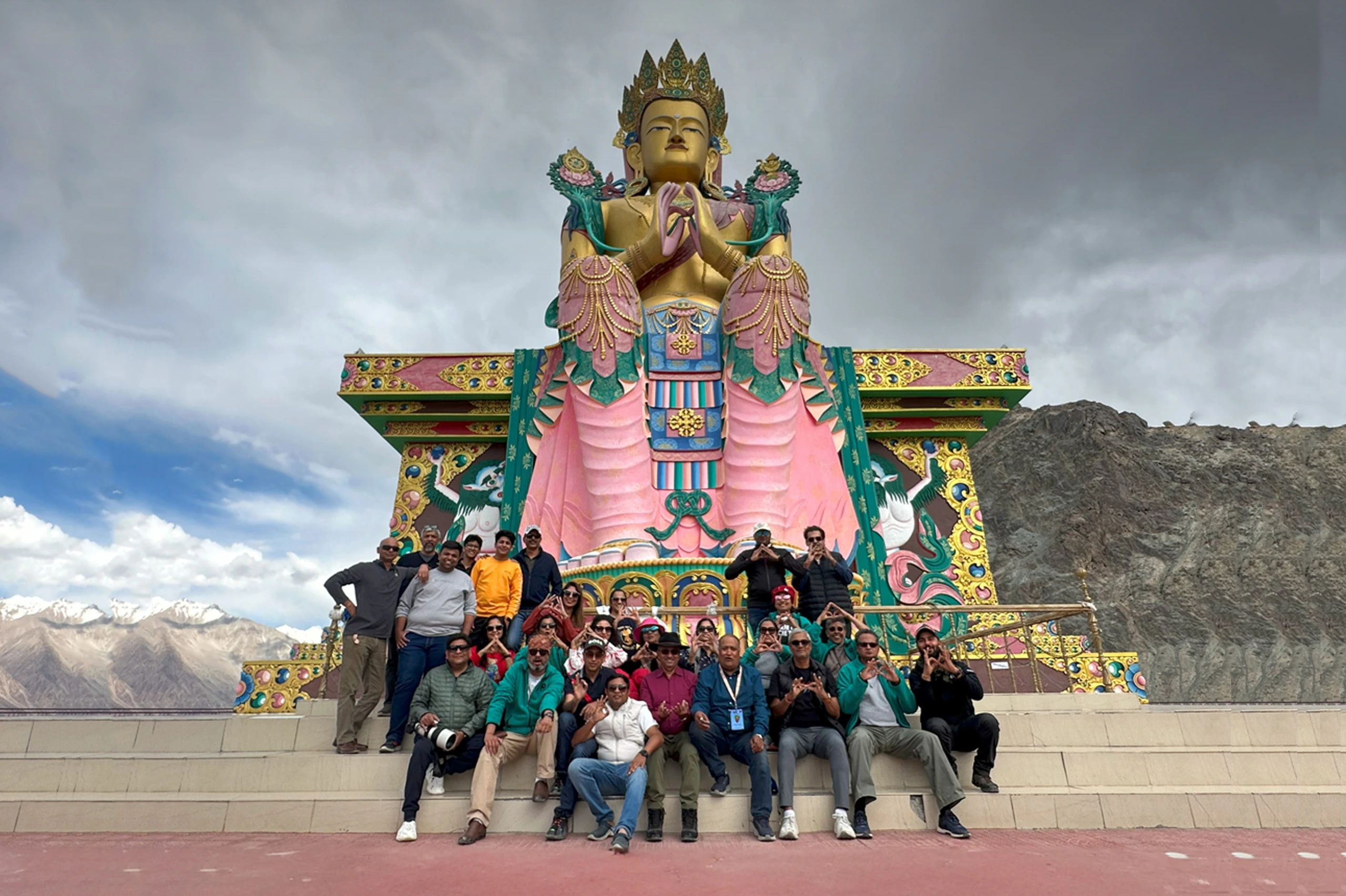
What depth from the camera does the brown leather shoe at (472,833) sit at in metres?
2.95

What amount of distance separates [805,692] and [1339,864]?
1.90 metres

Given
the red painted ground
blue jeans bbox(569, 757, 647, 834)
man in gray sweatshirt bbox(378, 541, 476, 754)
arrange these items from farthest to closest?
man in gray sweatshirt bbox(378, 541, 476, 754) < blue jeans bbox(569, 757, 647, 834) < the red painted ground

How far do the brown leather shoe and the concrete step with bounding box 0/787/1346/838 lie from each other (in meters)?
0.12

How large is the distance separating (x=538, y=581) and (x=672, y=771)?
1477 millimetres

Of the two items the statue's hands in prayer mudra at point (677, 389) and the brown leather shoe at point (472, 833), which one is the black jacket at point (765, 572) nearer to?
the statue's hands in prayer mudra at point (677, 389)

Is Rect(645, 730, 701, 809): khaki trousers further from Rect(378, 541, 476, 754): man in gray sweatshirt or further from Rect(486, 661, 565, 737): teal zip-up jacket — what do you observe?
Rect(378, 541, 476, 754): man in gray sweatshirt

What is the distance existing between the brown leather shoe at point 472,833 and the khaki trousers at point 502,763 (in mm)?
15

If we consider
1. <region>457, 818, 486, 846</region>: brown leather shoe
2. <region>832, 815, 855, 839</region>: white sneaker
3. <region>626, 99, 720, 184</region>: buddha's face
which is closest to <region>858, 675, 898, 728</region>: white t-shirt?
<region>832, 815, 855, 839</region>: white sneaker

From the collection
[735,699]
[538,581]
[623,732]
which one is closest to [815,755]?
[735,699]

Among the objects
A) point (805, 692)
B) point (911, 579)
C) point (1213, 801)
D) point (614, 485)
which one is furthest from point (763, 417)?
point (1213, 801)

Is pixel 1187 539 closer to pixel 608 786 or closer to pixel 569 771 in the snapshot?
pixel 608 786

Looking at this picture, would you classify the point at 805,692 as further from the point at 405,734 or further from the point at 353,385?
the point at 353,385

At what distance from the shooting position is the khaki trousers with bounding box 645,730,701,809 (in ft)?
10.1

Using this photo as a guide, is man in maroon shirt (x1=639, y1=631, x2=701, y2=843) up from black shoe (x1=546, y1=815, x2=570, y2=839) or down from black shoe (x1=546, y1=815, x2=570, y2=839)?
up
